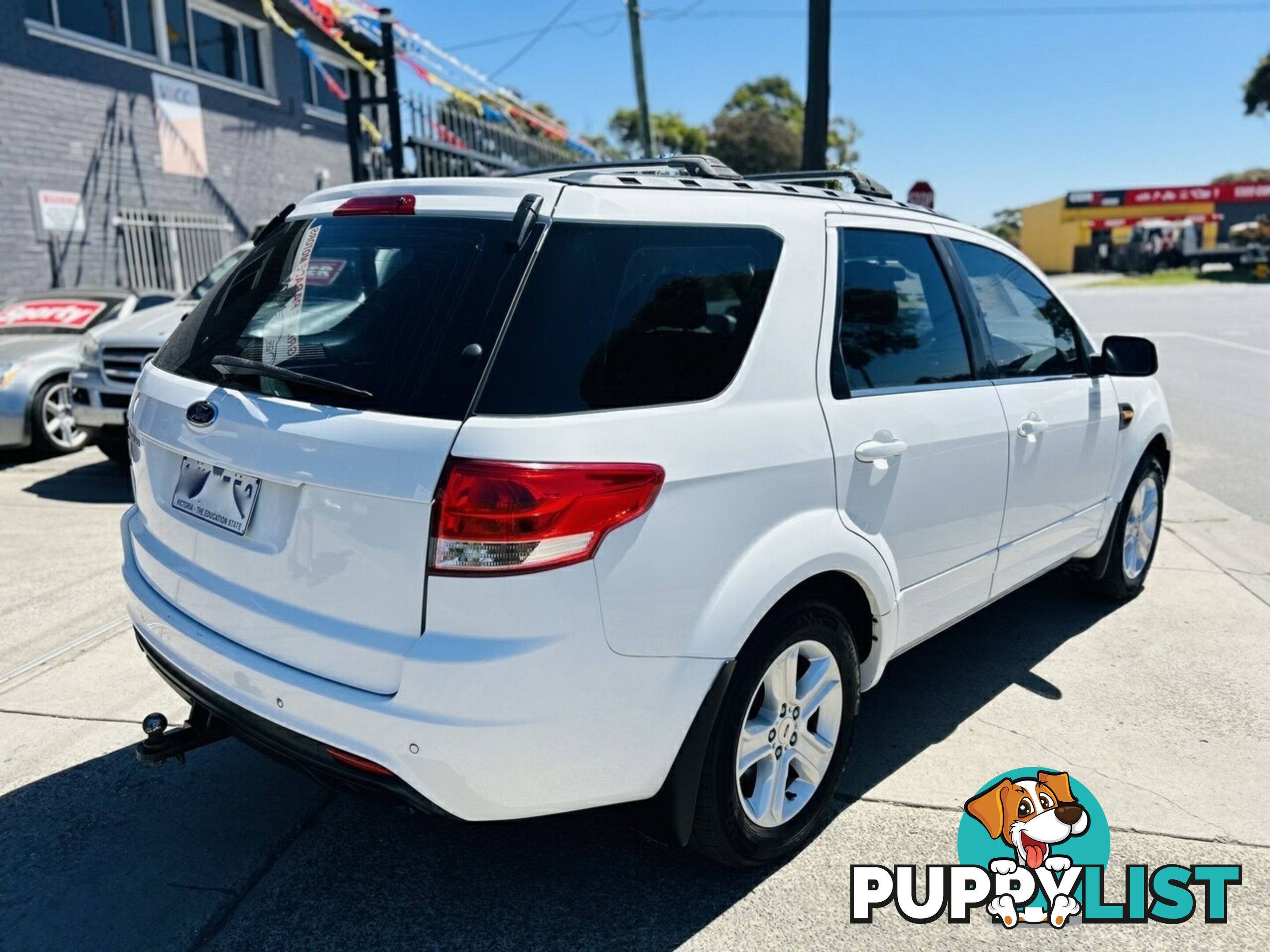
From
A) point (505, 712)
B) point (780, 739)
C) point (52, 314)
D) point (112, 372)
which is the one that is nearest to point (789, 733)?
point (780, 739)

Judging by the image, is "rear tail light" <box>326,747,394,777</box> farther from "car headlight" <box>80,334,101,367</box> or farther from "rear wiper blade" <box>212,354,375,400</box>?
"car headlight" <box>80,334,101,367</box>

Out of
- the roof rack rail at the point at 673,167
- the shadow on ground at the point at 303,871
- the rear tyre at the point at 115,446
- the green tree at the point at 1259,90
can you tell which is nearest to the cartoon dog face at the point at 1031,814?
the shadow on ground at the point at 303,871

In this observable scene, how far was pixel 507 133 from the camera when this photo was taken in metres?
15.5

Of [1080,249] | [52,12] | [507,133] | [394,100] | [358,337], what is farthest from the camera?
[1080,249]

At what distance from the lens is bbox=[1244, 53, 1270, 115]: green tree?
48.0 metres

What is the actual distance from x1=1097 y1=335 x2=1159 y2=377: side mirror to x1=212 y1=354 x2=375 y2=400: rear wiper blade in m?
3.37

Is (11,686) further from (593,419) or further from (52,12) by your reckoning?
(52,12)

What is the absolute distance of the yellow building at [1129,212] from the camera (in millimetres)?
58125

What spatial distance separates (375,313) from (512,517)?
0.69 metres

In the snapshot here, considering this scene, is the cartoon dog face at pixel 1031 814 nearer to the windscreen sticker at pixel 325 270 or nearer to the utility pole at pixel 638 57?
the windscreen sticker at pixel 325 270

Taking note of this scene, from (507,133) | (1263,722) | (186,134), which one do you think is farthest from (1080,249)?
(1263,722)

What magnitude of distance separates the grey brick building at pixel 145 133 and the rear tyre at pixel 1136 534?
38.5 feet

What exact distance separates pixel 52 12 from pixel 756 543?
1291 centimetres

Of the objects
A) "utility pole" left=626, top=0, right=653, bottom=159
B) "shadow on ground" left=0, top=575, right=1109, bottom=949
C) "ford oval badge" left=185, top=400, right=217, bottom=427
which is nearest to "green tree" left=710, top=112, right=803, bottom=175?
"utility pole" left=626, top=0, right=653, bottom=159
